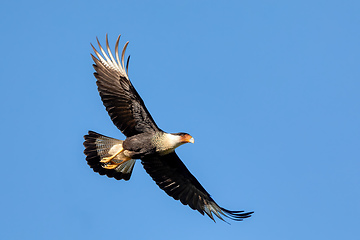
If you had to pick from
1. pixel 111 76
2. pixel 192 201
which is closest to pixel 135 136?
pixel 111 76

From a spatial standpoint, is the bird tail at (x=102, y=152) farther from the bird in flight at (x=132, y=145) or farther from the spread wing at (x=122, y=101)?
the spread wing at (x=122, y=101)

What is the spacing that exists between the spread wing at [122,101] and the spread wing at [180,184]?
2.73ft

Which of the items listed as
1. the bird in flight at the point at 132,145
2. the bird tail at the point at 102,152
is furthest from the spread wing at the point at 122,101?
the bird tail at the point at 102,152

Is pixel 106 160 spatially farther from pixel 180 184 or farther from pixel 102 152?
pixel 180 184

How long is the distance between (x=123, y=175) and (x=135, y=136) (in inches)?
49.6

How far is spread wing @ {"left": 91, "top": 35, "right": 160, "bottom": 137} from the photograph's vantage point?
11.0 m

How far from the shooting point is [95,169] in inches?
459

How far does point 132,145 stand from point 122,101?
816mm

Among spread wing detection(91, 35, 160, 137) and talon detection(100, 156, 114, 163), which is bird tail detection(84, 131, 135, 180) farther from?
spread wing detection(91, 35, 160, 137)

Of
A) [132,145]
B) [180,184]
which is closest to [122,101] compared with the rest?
[132,145]

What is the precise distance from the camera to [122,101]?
11.0 meters

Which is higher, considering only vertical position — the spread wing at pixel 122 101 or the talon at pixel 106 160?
the spread wing at pixel 122 101

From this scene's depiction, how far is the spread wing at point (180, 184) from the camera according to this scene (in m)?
11.7

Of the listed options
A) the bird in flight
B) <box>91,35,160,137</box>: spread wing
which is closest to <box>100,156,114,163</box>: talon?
the bird in flight
